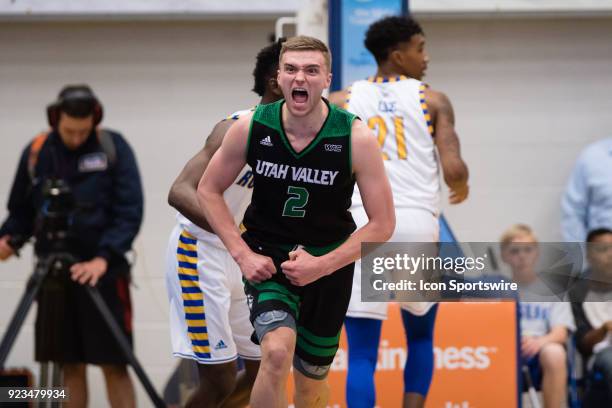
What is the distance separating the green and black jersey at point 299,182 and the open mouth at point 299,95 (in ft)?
0.41

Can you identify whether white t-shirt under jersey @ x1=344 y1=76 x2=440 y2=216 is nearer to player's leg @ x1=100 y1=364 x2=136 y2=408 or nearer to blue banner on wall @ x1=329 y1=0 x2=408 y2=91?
blue banner on wall @ x1=329 y1=0 x2=408 y2=91

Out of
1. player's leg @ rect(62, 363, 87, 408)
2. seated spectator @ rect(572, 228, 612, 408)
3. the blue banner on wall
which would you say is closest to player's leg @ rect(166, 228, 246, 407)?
player's leg @ rect(62, 363, 87, 408)

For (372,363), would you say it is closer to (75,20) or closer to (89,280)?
(89,280)

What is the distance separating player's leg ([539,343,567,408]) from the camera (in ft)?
23.3

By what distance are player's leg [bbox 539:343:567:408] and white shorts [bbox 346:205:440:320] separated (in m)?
1.35

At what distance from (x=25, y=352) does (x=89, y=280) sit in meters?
2.07

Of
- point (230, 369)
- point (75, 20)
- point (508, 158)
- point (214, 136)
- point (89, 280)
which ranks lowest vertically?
point (230, 369)

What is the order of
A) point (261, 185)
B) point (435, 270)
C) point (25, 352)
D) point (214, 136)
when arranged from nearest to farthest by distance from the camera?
point (261, 185), point (214, 136), point (435, 270), point (25, 352)

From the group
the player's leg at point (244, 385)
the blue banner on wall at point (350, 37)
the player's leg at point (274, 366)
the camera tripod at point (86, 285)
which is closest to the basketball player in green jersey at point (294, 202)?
the player's leg at point (274, 366)

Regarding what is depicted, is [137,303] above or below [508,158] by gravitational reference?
below

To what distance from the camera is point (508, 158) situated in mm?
8828

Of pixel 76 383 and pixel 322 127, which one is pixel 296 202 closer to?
pixel 322 127

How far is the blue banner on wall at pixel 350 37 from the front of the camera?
6930 millimetres

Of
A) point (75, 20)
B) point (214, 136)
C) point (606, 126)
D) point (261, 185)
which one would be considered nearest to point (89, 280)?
point (214, 136)
